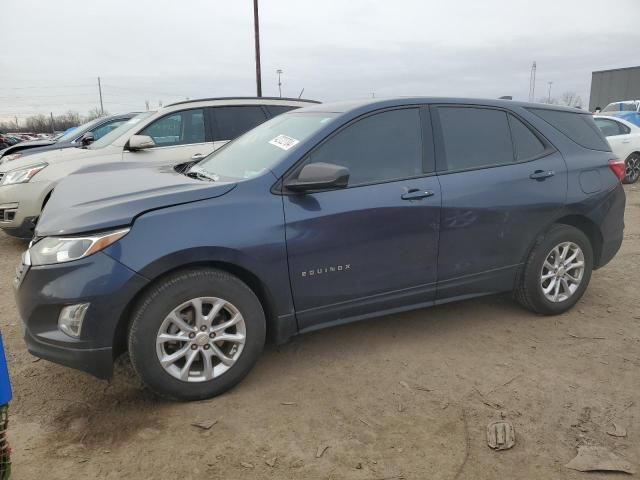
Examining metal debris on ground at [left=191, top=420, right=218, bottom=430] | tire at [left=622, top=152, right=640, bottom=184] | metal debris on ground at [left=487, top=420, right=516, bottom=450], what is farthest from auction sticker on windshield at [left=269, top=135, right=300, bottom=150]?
tire at [left=622, top=152, right=640, bottom=184]

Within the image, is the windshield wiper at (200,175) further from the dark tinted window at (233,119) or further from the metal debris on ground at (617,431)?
the dark tinted window at (233,119)

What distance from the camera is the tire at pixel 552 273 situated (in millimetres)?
3863

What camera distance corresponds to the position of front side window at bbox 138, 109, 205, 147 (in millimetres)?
6223

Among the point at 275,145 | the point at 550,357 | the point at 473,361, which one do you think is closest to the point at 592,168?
the point at 550,357

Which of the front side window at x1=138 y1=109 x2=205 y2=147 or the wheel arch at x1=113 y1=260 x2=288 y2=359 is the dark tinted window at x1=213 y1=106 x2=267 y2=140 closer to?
the front side window at x1=138 y1=109 x2=205 y2=147

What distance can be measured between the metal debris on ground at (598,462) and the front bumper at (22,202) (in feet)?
18.8

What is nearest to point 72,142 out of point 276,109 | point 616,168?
point 276,109

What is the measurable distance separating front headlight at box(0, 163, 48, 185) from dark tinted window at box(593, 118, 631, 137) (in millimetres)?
11302

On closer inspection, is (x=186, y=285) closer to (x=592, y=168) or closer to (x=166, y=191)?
(x=166, y=191)

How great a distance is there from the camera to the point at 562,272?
4.02 metres

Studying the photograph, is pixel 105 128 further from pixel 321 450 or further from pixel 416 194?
pixel 321 450

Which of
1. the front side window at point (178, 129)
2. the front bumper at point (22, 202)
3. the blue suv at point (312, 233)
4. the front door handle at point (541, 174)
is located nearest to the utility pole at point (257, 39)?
the front side window at point (178, 129)

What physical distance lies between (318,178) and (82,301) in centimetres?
142

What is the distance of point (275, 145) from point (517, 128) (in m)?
1.91
